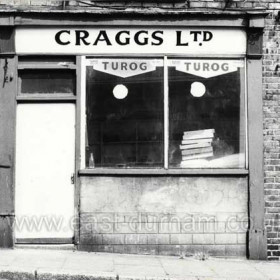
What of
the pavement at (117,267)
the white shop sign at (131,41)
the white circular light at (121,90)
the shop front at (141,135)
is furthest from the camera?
the white circular light at (121,90)

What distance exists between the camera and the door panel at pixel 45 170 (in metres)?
9.52

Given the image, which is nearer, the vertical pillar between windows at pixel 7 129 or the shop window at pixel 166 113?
the vertical pillar between windows at pixel 7 129

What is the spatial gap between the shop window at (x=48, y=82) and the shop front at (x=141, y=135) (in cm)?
2

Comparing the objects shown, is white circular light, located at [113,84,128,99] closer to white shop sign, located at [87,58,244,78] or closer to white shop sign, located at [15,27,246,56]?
white shop sign, located at [87,58,244,78]

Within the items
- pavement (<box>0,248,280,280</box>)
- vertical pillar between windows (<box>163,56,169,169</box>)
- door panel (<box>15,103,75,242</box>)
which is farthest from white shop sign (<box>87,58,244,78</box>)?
pavement (<box>0,248,280,280</box>)

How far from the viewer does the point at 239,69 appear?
32.0 feet

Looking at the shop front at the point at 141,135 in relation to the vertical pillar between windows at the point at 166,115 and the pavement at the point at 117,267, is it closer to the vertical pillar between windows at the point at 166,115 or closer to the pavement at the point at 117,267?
the vertical pillar between windows at the point at 166,115

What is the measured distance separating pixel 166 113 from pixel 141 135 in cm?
60

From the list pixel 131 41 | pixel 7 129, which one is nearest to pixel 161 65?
pixel 131 41

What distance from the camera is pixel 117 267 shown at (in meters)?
8.09

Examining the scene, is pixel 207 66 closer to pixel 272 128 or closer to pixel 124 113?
pixel 272 128

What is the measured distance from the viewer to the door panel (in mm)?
9523

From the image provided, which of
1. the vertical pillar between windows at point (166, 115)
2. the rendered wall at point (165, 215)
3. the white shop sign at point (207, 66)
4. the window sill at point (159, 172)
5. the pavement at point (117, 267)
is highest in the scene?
the white shop sign at point (207, 66)

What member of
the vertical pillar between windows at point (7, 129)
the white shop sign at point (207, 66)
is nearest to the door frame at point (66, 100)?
the vertical pillar between windows at point (7, 129)
